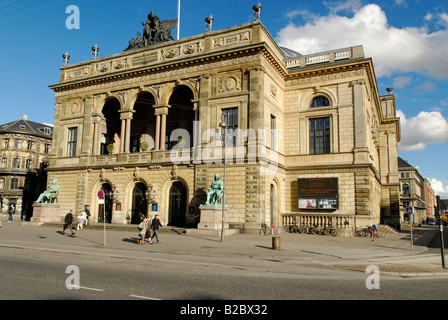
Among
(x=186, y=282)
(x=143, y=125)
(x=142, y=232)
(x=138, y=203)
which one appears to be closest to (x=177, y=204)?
(x=138, y=203)

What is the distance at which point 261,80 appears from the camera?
28.3 metres

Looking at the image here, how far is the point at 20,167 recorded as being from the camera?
65.6m

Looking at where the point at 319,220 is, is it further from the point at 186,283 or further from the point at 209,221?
the point at 186,283

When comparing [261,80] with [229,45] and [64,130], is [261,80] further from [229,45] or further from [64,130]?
[64,130]

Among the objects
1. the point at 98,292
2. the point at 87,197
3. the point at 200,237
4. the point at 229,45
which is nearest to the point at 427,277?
the point at 98,292

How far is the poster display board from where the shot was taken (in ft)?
97.9

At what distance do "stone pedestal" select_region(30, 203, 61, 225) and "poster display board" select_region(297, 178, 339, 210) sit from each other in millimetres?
22969

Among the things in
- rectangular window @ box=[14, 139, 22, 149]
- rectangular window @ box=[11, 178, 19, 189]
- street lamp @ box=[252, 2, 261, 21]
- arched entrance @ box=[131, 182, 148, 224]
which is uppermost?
street lamp @ box=[252, 2, 261, 21]

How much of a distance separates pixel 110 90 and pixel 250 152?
55.5ft

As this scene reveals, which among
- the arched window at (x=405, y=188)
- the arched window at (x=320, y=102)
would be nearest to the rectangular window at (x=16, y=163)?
the arched window at (x=320, y=102)

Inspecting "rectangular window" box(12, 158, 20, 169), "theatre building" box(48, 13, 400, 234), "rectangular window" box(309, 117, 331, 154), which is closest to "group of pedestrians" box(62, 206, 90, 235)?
"theatre building" box(48, 13, 400, 234)

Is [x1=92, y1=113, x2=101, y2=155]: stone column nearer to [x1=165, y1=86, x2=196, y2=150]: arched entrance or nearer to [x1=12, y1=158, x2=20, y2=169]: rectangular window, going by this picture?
[x1=165, y1=86, x2=196, y2=150]: arched entrance

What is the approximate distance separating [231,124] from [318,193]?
31.0 ft

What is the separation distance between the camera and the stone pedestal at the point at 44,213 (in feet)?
109
